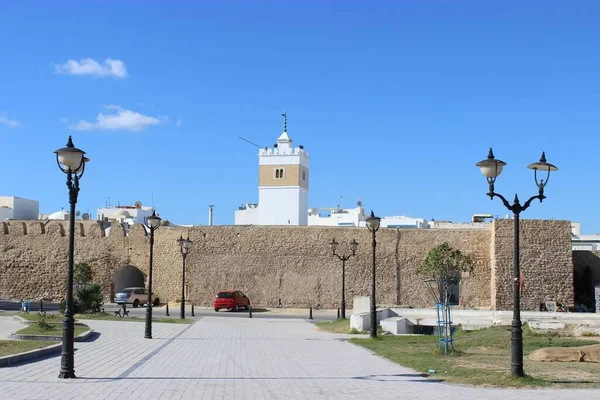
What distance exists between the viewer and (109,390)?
403 inches

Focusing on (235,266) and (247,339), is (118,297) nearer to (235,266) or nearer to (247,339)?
(235,266)

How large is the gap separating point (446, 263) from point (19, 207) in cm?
3711

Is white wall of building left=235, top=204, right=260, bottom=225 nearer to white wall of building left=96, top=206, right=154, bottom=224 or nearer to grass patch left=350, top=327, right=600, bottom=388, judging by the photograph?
white wall of building left=96, top=206, right=154, bottom=224

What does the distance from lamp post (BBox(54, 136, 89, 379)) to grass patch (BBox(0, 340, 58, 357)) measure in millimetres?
2277

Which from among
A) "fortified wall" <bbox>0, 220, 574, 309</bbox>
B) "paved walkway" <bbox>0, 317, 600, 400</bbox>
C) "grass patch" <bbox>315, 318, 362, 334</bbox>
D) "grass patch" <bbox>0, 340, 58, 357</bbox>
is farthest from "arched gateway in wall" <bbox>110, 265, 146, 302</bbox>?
"grass patch" <bbox>0, 340, 58, 357</bbox>

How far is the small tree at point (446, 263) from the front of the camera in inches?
1478

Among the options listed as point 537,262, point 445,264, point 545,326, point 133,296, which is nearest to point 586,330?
point 545,326

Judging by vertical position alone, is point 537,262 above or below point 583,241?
→ below

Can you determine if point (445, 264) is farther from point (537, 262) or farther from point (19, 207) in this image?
point (19, 207)

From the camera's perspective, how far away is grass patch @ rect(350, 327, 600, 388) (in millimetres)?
11445

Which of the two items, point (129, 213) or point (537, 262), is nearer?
point (537, 262)

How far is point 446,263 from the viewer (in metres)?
37.8

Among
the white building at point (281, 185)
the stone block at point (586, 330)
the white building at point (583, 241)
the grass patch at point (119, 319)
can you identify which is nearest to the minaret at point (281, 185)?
the white building at point (281, 185)

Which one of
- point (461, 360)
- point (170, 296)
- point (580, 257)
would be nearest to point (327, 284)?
point (170, 296)
